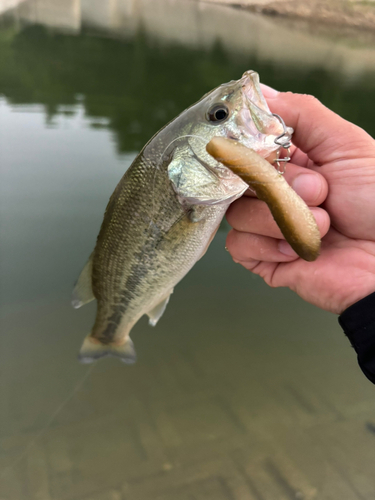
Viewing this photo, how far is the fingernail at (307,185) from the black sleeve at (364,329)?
498 millimetres

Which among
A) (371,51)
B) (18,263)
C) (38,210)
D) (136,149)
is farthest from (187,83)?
(371,51)

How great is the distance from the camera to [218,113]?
1.38 meters

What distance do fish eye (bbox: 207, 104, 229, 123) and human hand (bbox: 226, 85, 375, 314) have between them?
1.12 feet

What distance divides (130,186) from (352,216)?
103 centimetres

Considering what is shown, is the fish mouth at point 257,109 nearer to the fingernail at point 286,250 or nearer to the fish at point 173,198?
the fish at point 173,198

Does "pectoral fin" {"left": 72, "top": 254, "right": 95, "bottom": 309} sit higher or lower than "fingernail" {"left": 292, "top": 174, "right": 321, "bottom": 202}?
lower

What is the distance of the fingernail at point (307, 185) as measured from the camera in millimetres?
1456

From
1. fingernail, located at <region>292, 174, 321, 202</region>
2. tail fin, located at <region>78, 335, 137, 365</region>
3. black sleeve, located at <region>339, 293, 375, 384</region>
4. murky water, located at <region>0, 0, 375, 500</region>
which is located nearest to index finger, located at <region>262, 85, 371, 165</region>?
fingernail, located at <region>292, 174, 321, 202</region>

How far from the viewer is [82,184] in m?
5.30

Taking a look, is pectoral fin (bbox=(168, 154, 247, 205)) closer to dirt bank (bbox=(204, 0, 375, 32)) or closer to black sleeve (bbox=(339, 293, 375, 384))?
black sleeve (bbox=(339, 293, 375, 384))

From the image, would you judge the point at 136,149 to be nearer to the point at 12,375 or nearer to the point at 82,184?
the point at 82,184

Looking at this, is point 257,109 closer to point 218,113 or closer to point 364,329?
point 218,113

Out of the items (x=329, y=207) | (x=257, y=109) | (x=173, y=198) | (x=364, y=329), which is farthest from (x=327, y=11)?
(x=364, y=329)

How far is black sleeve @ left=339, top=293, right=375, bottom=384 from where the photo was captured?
1.42 meters
